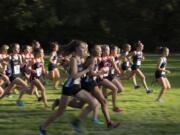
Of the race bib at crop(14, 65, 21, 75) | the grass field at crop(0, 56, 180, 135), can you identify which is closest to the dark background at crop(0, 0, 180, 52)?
the grass field at crop(0, 56, 180, 135)

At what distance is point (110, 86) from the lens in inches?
540

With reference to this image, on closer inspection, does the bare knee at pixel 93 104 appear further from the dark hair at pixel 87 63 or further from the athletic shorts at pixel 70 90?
the dark hair at pixel 87 63

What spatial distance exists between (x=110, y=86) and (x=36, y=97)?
4.28 meters

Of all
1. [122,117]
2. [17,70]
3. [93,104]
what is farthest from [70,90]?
[17,70]

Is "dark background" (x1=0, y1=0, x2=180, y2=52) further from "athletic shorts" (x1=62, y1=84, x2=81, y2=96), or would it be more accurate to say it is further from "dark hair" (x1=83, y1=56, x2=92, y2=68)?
"athletic shorts" (x1=62, y1=84, x2=81, y2=96)

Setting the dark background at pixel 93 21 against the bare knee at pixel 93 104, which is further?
the dark background at pixel 93 21

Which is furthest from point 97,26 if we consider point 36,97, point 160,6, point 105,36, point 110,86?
point 110,86

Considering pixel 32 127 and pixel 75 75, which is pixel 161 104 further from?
pixel 75 75

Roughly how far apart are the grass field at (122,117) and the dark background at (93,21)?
36.6 metres

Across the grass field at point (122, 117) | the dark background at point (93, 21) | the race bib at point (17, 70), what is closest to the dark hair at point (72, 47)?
the grass field at point (122, 117)

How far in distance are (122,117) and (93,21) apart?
45.4m

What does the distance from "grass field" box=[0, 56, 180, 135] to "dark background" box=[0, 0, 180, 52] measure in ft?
120

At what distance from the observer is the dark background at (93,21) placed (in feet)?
180

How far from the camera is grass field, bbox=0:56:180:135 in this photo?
1176 centimetres
